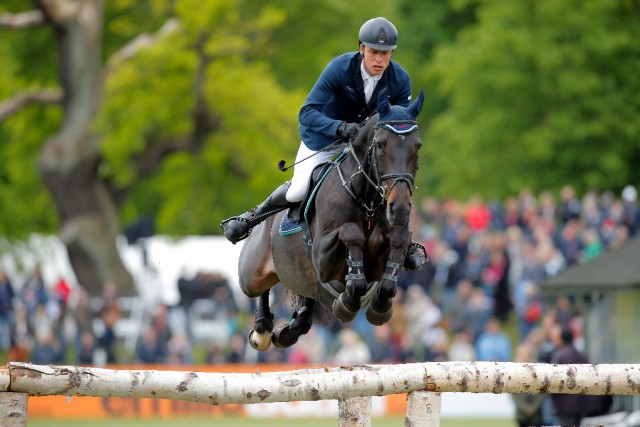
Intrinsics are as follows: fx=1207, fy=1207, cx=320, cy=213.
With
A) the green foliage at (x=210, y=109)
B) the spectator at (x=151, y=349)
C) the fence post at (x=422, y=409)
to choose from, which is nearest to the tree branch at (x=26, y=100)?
the green foliage at (x=210, y=109)

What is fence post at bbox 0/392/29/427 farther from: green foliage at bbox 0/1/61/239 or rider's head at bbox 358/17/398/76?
green foliage at bbox 0/1/61/239

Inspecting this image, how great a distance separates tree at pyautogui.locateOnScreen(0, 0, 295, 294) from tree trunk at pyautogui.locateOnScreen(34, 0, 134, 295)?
0.02 meters

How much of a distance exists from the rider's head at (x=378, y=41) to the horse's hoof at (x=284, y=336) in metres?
2.25

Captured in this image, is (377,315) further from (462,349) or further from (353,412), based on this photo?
(462,349)

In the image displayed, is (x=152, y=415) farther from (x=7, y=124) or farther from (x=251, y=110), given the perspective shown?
(x=7, y=124)

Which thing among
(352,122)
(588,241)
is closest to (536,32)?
(588,241)

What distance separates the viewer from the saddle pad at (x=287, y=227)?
29.1 feet

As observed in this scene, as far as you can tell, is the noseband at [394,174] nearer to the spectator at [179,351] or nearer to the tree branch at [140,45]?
the spectator at [179,351]

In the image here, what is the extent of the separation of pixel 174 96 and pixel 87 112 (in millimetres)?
2319

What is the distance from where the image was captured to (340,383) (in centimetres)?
620

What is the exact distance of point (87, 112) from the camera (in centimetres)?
2648

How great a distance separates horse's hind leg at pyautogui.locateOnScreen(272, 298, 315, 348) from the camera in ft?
30.2

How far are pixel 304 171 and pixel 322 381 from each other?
9.19 ft

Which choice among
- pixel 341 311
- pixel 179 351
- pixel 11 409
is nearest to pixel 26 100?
pixel 179 351
